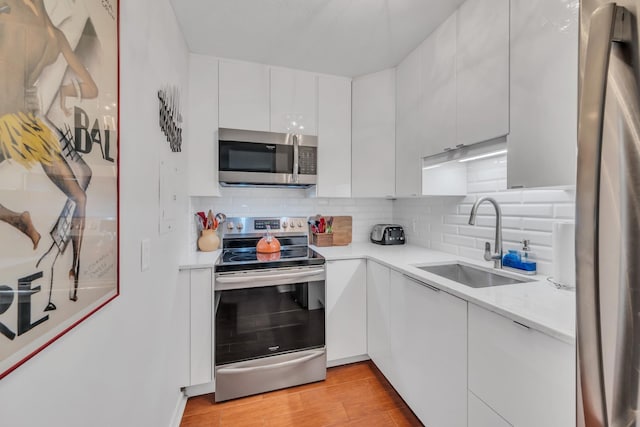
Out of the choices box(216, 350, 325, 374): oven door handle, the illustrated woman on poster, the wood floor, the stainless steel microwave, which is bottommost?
the wood floor

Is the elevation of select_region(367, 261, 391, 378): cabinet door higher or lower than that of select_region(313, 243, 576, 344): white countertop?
lower

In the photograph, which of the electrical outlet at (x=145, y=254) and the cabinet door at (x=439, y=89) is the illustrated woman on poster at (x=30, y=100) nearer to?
the electrical outlet at (x=145, y=254)

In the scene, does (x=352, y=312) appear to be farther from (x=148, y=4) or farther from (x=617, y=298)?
(x=148, y=4)

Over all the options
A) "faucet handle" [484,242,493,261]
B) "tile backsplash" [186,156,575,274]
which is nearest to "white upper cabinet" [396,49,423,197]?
"tile backsplash" [186,156,575,274]

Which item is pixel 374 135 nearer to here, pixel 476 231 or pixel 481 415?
pixel 476 231

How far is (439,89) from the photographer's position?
1700 millimetres

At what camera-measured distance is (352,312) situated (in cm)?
202

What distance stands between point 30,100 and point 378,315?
195 cm

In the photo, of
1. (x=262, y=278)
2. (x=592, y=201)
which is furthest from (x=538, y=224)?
(x=262, y=278)

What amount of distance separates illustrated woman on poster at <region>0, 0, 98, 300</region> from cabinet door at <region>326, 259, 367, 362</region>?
1591 millimetres

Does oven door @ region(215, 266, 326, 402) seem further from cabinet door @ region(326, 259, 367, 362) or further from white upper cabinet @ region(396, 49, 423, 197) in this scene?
white upper cabinet @ region(396, 49, 423, 197)

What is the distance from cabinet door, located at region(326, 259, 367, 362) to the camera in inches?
77.5

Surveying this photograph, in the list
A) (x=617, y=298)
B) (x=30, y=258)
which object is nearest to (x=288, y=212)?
(x=30, y=258)

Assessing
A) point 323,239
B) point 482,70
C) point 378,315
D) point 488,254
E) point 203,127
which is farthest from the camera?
point 323,239
